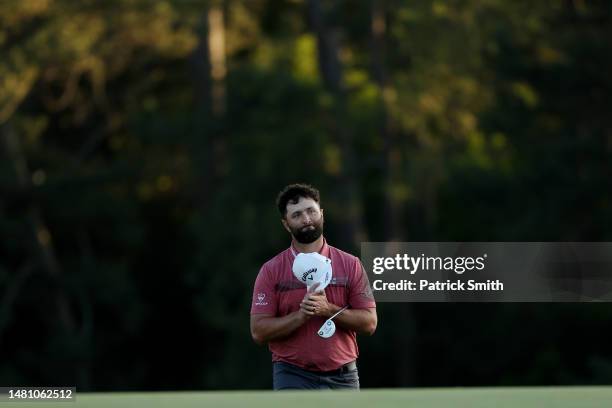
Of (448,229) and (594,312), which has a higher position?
(448,229)

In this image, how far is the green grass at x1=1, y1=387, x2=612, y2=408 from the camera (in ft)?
18.4

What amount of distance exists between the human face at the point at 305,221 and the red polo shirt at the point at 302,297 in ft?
0.23

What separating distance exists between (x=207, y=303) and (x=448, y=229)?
6.04 meters

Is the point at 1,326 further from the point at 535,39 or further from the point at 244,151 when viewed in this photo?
the point at 535,39

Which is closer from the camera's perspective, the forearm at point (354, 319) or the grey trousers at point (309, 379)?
the forearm at point (354, 319)

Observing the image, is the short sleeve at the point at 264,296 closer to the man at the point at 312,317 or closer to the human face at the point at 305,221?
the man at the point at 312,317

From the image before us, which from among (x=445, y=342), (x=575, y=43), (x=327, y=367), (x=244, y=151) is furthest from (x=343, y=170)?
(x=327, y=367)

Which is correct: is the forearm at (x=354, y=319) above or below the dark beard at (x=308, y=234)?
below

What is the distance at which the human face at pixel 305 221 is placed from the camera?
640 centimetres

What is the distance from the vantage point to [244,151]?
34281mm
